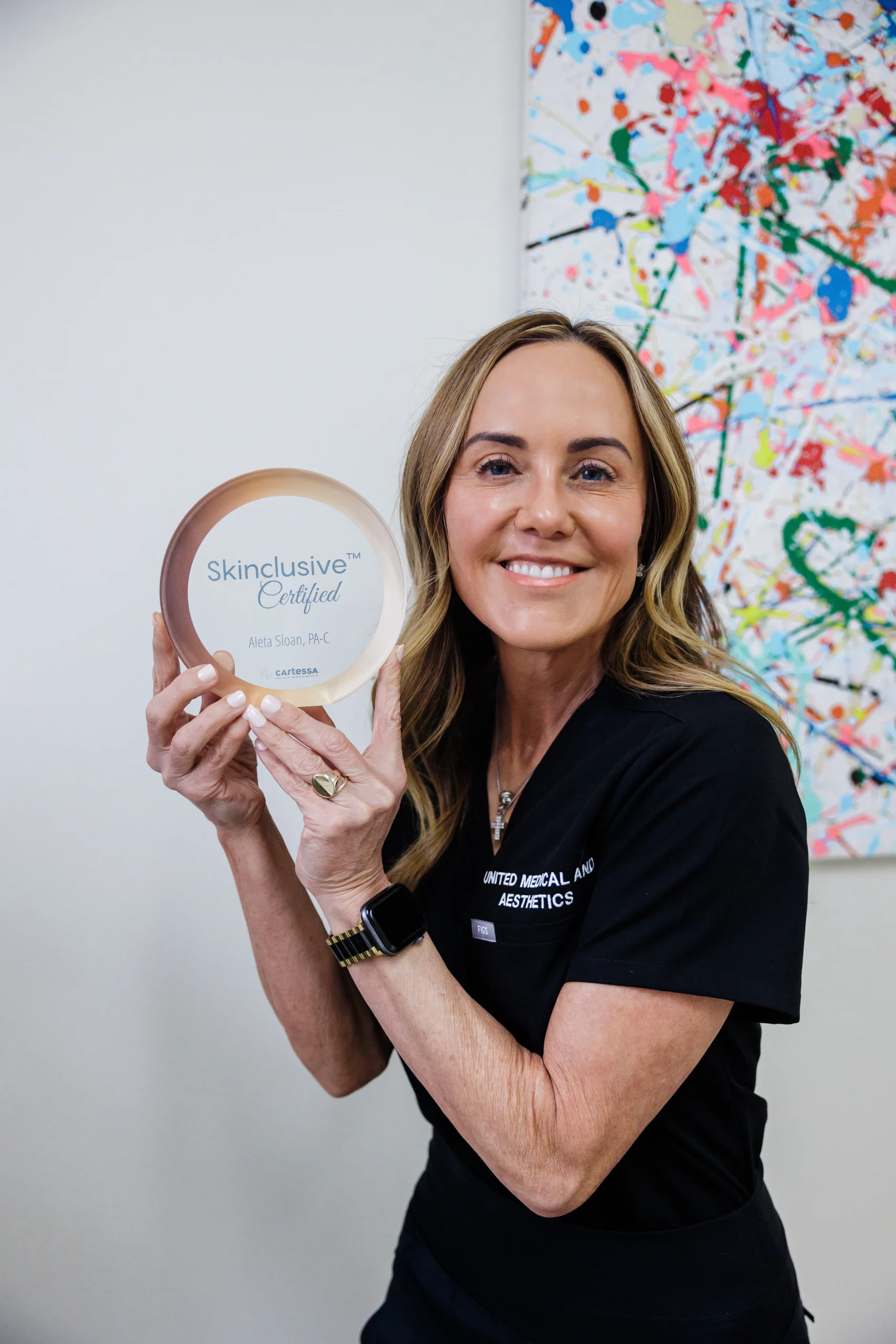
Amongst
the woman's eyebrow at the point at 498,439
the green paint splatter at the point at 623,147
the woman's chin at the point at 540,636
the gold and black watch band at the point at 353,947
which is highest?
the green paint splatter at the point at 623,147

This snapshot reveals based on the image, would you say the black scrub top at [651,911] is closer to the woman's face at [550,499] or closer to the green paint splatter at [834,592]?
the woman's face at [550,499]

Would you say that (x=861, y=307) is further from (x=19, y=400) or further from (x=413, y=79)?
(x=19, y=400)

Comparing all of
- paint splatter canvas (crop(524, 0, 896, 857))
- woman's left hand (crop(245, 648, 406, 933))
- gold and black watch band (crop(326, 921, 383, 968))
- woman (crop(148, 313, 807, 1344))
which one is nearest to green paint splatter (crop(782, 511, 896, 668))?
paint splatter canvas (crop(524, 0, 896, 857))

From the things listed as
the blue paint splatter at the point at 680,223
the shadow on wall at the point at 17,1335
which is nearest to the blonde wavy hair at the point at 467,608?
the blue paint splatter at the point at 680,223

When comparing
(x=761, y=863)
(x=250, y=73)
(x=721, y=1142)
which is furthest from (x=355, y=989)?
(x=250, y=73)

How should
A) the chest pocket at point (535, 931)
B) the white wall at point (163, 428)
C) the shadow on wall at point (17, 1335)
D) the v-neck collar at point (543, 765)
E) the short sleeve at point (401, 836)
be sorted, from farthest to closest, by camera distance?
the shadow on wall at point (17, 1335), the white wall at point (163, 428), the short sleeve at point (401, 836), the v-neck collar at point (543, 765), the chest pocket at point (535, 931)

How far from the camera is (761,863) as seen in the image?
2.72 feet

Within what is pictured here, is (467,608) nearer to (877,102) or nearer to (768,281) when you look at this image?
(768,281)

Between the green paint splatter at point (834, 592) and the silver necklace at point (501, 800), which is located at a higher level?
the green paint splatter at point (834, 592)

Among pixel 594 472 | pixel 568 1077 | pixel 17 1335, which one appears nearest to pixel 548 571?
pixel 594 472

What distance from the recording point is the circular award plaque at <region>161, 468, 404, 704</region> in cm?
99

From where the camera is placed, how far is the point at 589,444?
3.33ft

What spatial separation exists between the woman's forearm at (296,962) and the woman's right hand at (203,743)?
4 cm

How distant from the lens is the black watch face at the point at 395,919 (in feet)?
2.80
